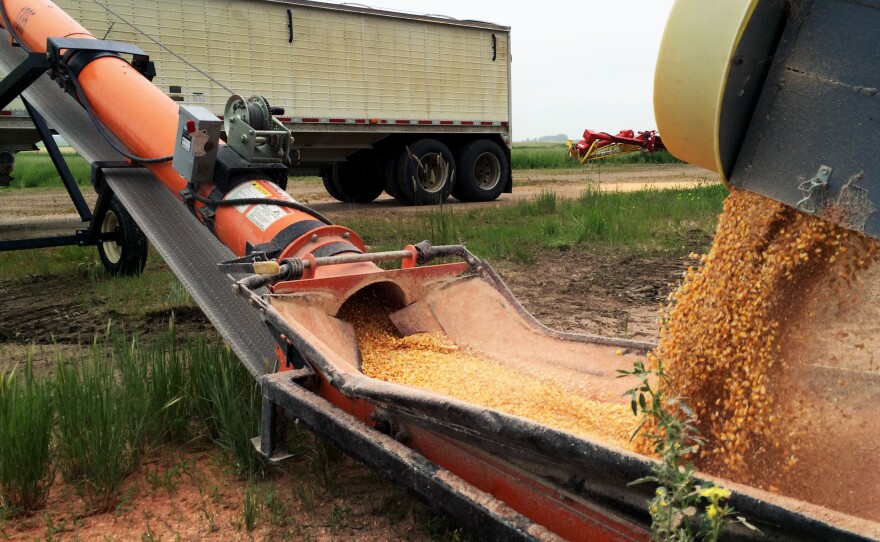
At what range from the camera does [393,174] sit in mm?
12633

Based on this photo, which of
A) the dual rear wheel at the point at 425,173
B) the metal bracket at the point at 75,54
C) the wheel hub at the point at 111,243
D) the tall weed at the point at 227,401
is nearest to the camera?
the tall weed at the point at 227,401

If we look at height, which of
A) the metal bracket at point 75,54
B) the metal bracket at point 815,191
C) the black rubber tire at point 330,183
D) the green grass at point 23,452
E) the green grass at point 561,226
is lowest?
the green grass at point 23,452

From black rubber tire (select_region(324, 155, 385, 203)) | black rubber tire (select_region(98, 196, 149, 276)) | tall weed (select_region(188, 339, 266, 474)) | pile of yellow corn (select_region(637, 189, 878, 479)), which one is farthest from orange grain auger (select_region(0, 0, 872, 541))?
black rubber tire (select_region(324, 155, 385, 203))

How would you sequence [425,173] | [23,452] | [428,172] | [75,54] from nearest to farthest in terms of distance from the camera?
1. [23,452]
2. [75,54]
3. [425,173]
4. [428,172]

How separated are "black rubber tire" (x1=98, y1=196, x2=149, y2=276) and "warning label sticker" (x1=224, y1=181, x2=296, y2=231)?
100.0 inches

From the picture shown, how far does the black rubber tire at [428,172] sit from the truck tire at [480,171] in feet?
0.76

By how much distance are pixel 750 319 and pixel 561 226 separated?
19.9ft

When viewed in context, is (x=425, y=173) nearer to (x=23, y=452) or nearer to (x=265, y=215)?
(x=265, y=215)

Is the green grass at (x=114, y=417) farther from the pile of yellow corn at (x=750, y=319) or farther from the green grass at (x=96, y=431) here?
the pile of yellow corn at (x=750, y=319)

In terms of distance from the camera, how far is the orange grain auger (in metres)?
1.93

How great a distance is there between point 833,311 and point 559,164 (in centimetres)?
2481

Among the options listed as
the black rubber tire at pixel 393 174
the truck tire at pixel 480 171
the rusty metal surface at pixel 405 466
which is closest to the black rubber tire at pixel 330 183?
the black rubber tire at pixel 393 174

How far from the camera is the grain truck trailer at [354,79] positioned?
994 centimetres

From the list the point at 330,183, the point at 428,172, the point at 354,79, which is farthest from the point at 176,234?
the point at 330,183
